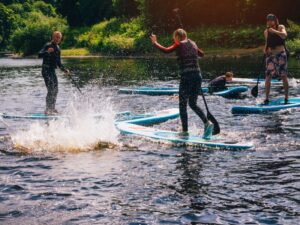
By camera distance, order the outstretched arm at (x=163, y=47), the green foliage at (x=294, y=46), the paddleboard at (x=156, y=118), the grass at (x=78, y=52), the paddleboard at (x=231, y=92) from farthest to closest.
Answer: the grass at (x=78, y=52) < the green foliage at (x=294, y=46) < the paddleboard at (x=231, y=92) < the paddleboard at (x=156, y=118) < the outstretched arm at (x=163, y=47)

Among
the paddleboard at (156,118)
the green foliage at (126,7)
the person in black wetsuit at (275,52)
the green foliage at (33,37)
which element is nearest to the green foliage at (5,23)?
the green foliage at (33,37)

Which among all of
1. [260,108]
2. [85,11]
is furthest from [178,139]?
[85,11]

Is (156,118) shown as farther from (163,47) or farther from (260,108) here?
(163,47)

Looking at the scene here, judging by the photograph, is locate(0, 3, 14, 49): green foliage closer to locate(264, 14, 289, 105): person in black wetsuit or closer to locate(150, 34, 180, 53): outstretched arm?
locate(264, 14, 289, 105): person in black wetsuit

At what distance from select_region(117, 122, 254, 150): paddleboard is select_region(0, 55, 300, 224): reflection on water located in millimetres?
225

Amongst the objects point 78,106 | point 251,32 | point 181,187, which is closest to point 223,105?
point 78,106

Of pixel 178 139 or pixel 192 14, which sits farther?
pixel 192 14

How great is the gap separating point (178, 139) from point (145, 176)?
2.47m

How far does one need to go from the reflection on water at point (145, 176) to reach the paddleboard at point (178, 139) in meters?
0.22

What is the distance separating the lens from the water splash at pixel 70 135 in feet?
35.2

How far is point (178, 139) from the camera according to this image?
10.8 metres

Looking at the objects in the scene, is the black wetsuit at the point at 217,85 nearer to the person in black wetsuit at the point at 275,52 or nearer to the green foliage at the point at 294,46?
the person in black wetsuit at the point at 275,52

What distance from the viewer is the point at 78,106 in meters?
18.3

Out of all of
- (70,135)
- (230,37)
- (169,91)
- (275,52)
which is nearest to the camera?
(70,135)
